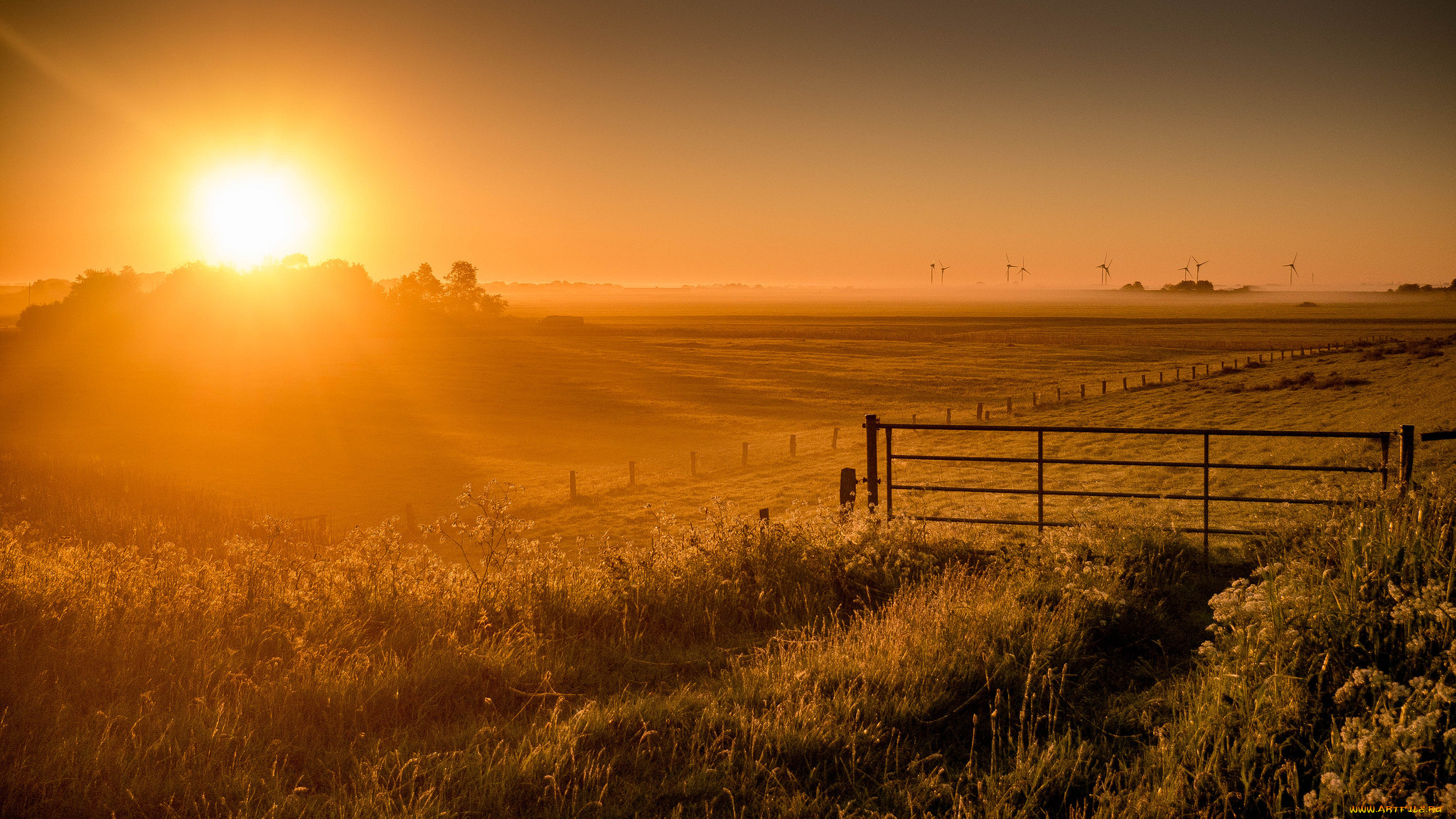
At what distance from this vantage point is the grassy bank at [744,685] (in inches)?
149

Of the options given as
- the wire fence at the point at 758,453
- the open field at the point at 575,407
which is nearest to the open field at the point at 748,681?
the open field at the point at 575,407

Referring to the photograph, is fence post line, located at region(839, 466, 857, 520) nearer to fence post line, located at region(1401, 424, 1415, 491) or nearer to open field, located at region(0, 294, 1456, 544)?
fence post line, located at region(1401, 424, 1415, 491)

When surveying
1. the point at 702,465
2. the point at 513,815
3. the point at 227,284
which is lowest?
the point at 702,465

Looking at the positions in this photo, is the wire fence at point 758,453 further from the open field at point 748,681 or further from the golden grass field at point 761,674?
the open field at point 748,681

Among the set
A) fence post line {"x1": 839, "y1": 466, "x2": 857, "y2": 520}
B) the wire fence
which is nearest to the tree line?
the wire fence

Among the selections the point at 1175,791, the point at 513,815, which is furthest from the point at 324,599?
the point at 1175,791

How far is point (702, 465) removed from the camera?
3162cm

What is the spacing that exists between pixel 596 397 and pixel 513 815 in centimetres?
5306

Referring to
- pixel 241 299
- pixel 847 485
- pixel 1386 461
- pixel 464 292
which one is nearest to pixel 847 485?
pixel 847 485

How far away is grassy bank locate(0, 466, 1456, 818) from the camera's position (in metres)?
3.78

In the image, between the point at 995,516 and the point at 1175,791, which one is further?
the point at 995,516

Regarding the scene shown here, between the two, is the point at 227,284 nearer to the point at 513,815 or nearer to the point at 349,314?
the point at 349,314

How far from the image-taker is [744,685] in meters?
4.90

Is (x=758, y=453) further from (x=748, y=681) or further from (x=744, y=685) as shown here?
(x=744, y=685)
